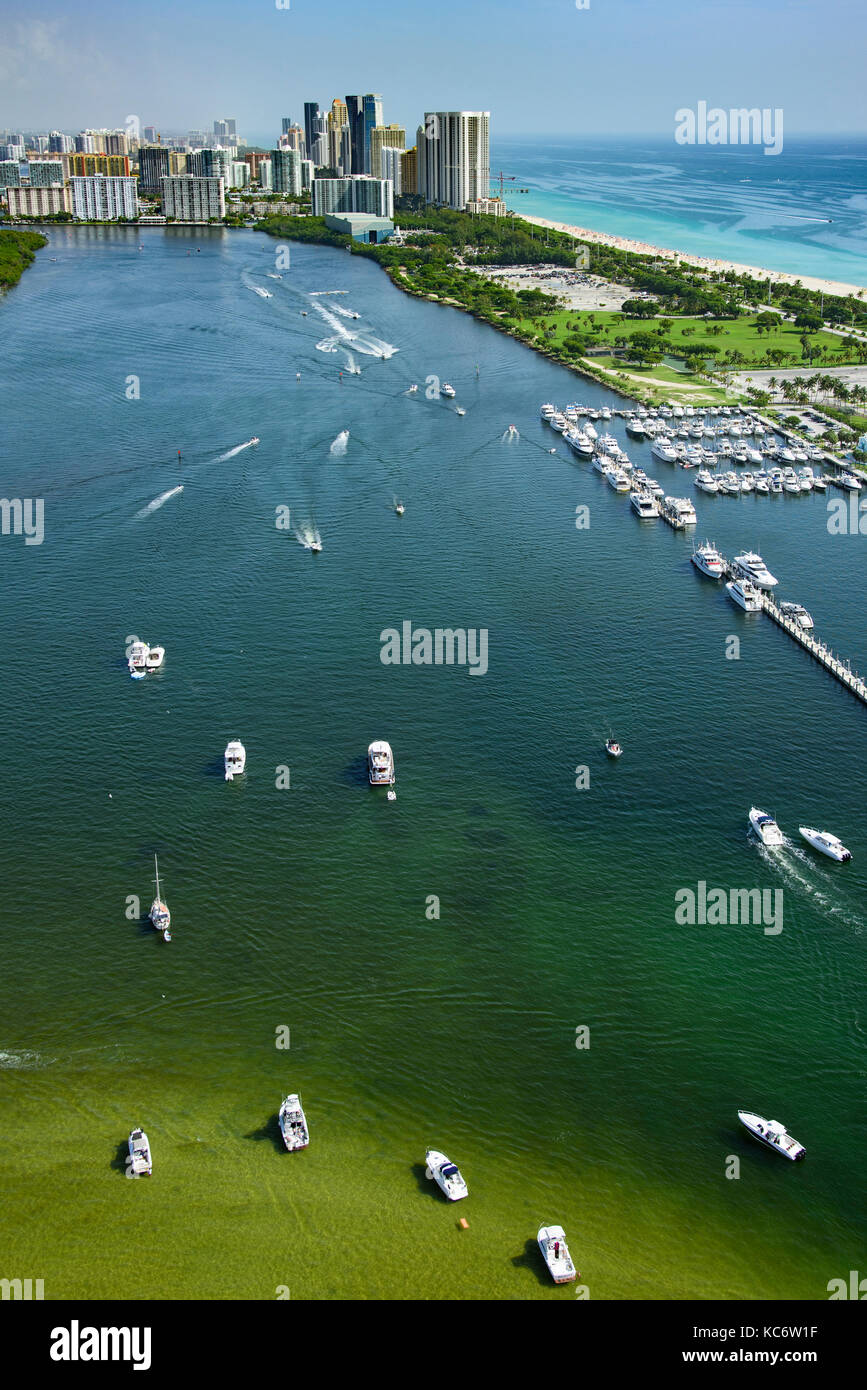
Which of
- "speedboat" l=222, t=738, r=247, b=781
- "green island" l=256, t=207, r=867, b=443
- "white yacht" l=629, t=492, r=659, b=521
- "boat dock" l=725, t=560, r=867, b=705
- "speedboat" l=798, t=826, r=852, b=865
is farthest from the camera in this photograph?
"green island" l=256, t=207, r=867, b=443

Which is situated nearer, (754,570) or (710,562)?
(754,570)

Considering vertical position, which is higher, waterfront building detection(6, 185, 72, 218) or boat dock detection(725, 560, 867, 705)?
waterfront building detection(6, 185, 72, 218)

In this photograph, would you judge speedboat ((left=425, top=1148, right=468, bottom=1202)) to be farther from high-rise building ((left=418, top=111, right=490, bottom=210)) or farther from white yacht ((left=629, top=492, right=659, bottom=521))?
high-rise building ((left=418, top=111, right=490, bottom=210))

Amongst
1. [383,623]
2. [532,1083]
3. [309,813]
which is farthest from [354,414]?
[532,1083]

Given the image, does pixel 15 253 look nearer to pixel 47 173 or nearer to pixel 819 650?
pixel 47 173

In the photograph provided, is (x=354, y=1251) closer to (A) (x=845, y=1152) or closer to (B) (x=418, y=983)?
(B) (x=418, y=983)

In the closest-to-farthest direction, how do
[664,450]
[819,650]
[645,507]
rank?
[819,650], [645,507], [664,450]

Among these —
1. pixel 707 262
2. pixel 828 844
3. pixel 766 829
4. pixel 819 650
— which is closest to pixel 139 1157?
pixel 766 829

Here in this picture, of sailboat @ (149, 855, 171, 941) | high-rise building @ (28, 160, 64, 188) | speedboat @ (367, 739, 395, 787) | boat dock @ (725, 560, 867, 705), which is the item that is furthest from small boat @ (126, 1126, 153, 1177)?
high-rise building @ (28, 160, 64, 188)
